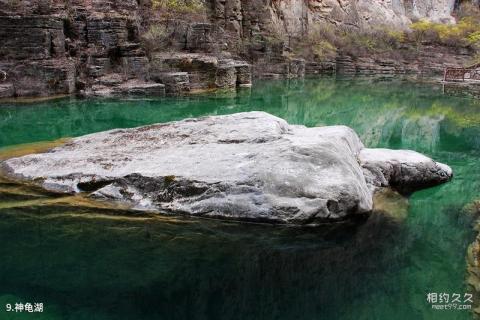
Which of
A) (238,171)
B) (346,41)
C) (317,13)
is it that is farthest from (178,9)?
(238,171)

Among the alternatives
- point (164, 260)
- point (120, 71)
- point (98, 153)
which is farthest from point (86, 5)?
point (164, 260)

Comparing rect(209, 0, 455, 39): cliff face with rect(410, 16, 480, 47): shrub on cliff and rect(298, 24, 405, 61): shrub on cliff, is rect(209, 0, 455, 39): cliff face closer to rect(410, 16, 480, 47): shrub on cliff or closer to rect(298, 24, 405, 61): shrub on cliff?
rect(298, 24, 405, 61): shrub on cliff

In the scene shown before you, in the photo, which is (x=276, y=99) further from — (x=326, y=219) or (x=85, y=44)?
(x=326, y=219)

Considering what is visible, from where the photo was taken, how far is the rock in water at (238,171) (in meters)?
6.09

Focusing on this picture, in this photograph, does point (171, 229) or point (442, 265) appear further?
point (171, 229)

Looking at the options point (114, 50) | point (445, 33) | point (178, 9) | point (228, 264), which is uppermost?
point (178, 9)

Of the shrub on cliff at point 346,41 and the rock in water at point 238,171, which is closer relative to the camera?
the rock in water at point 238,171

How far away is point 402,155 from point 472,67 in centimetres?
2770

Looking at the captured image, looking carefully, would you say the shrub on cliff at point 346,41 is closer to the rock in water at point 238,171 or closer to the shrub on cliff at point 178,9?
the shrub on cliff at point 178,9

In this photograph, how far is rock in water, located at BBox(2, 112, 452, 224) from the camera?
609cm

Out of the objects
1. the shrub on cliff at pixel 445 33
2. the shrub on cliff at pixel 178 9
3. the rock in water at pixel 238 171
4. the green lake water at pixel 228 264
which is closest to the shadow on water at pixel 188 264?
the green lake water at pixel 228 264

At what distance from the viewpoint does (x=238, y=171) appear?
6395 mm

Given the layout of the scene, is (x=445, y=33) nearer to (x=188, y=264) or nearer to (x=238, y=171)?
(x=238, y=171)

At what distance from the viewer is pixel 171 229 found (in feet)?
19.1
